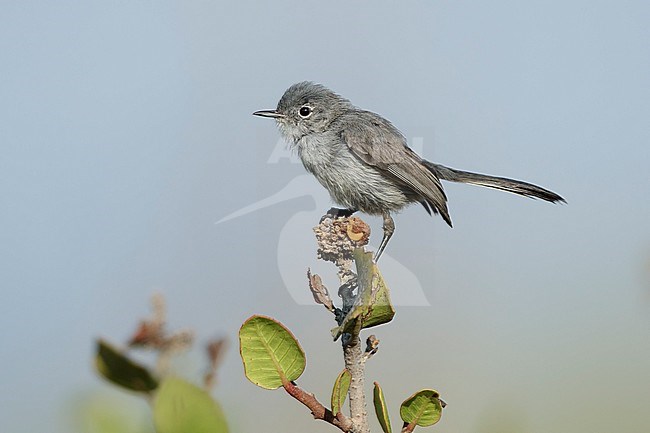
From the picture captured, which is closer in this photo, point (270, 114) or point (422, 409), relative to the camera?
point (422, 409)

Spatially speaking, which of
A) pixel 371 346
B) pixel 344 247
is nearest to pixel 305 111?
pixel 344 247

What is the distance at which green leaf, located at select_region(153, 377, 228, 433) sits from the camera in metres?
0.45

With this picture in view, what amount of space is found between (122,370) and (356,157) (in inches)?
80.6

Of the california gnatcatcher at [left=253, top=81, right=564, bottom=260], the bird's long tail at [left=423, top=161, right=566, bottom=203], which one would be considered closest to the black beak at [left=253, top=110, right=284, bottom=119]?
the california gnatcatcher at [left=253, top=81, right=564, bottom=260]

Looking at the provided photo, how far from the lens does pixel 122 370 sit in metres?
0.50

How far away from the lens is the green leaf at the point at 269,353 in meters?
0.60

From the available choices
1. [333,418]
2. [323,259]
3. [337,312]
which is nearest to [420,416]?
→ [333,418]

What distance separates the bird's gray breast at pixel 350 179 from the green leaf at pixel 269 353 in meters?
1.81

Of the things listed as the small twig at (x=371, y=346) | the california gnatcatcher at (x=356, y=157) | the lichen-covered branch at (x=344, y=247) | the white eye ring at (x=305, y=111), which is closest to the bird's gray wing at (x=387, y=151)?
the california gnatcatcher at (x=356, y=157)

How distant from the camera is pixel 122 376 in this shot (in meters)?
0.50

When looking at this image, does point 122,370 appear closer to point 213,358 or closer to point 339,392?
point 213,358

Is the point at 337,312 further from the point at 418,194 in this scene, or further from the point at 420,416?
the point at 418,194

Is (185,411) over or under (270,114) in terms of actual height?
under

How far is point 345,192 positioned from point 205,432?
2.04 meters
